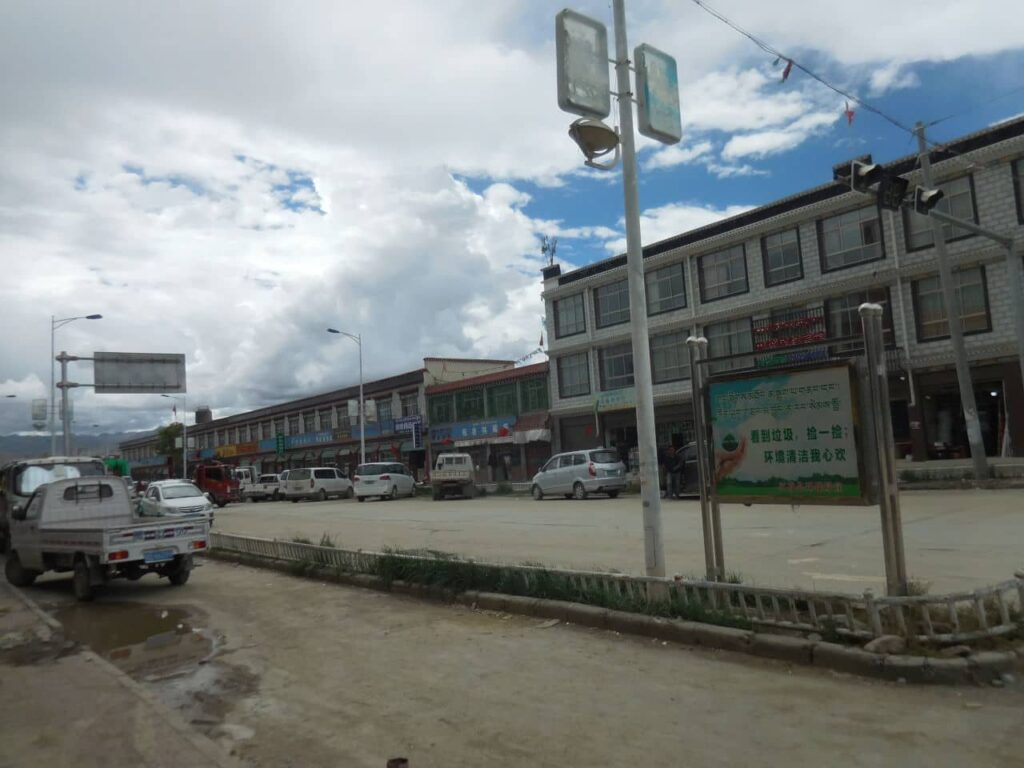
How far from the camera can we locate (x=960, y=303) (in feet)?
89.6

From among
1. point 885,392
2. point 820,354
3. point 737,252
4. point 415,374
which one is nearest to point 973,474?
point 820,354

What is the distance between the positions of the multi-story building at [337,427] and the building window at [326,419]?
0.08 meters

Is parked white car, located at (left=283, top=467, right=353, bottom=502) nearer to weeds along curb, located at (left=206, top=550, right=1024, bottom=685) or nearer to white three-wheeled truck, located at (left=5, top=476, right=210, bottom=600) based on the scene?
white three-wheeled truck, located at (left=5, top=476, right=210, bottom=600)

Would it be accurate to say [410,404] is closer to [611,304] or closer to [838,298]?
[611,304]

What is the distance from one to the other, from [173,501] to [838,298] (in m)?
24.7

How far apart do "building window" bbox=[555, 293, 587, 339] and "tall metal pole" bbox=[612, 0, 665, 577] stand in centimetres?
3428

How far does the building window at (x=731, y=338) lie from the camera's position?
112 feet

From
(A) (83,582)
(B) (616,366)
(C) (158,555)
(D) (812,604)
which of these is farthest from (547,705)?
(B) (616,366)

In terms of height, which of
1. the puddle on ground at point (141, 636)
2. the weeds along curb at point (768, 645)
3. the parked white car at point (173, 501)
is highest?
the parked white car at point (173, 501)

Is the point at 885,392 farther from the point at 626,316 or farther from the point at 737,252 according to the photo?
the point at 626,316

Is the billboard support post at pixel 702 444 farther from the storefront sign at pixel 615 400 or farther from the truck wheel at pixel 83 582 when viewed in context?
the storefront sign at pixel 615 400

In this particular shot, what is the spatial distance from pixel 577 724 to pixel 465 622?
10.7 ft

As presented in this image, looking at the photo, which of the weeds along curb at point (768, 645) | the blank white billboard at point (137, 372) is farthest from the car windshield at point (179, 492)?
the weeds along curb at point (768, 645)

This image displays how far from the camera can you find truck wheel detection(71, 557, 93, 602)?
1095 centimetres
